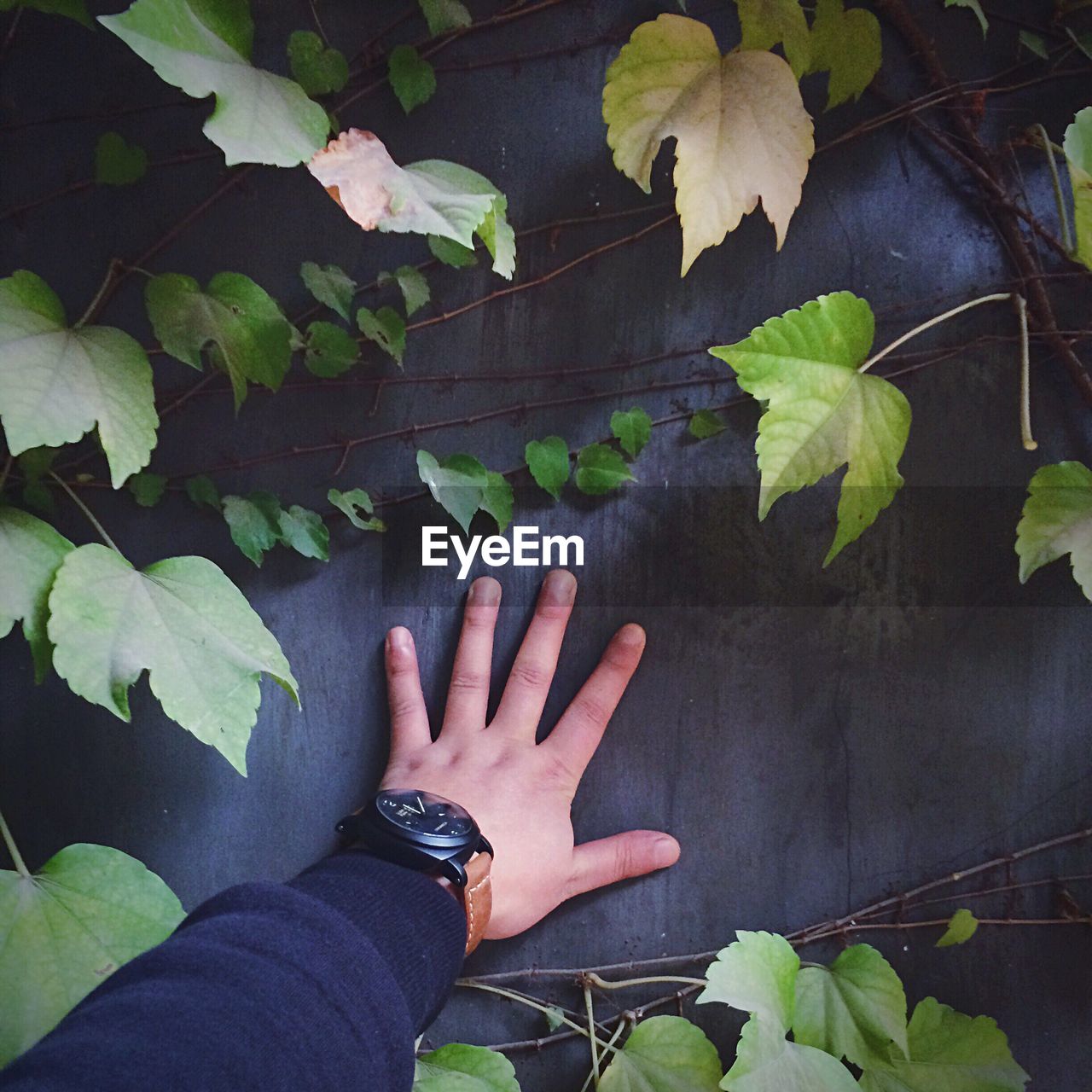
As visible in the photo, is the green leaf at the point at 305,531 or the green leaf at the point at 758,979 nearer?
the green leaf at the point at 758,979

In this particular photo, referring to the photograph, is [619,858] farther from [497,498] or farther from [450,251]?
[450,251]

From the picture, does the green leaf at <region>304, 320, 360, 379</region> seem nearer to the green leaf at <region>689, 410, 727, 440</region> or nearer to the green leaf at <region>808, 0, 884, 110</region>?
the green leaf at <region>689, 410, 727, 440</region>

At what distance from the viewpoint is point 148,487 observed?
3.71 feet

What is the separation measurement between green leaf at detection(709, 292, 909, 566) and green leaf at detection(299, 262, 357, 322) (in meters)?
0.49

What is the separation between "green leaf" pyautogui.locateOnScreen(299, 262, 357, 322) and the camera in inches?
42.6

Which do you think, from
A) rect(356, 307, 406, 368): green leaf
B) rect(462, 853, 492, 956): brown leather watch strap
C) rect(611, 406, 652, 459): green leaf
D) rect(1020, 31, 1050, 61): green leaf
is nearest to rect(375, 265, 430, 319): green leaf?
rect(356, 307, 406, 368): green leaf

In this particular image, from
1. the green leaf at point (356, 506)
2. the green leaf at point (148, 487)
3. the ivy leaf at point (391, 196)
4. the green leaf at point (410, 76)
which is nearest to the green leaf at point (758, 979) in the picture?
the green leaf at point (356, 506)

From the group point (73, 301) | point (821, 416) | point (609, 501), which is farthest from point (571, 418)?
point (73, 301)

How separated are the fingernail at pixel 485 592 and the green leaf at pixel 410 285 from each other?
0.34 meters

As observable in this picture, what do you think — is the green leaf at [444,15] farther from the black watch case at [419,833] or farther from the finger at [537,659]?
the black watch case at [419,833]

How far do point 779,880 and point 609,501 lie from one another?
1.72ft

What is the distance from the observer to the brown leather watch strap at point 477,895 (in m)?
0.94

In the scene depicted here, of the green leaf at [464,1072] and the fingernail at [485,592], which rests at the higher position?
the fingernail at [485,592]

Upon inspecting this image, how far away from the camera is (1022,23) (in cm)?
109
